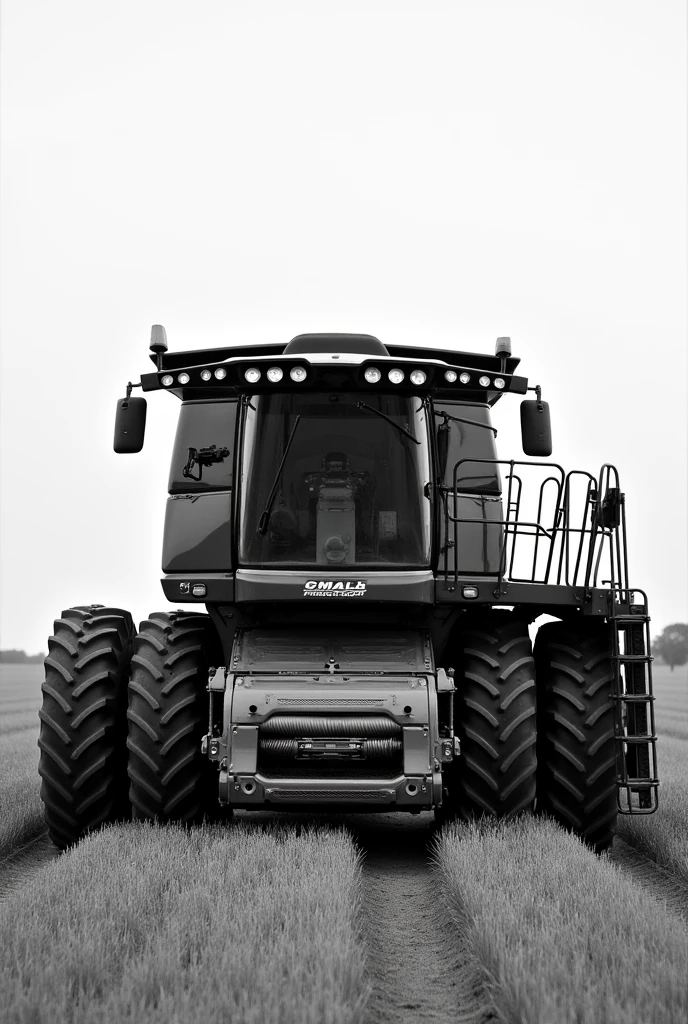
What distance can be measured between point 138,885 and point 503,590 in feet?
11.4

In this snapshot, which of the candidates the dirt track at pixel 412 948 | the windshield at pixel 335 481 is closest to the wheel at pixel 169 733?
the windshield at pixel 335 481

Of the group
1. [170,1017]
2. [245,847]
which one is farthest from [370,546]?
[170,1017]

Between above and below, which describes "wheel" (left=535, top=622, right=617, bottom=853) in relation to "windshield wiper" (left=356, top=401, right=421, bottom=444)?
below

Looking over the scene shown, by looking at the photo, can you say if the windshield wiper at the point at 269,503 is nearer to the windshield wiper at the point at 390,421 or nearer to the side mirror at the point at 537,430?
the windshield wiper at the point at 390,421

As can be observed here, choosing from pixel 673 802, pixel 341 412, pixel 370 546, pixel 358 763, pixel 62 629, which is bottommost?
pixel 673 802

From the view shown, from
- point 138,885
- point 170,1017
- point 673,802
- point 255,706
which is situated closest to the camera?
point 170,1017

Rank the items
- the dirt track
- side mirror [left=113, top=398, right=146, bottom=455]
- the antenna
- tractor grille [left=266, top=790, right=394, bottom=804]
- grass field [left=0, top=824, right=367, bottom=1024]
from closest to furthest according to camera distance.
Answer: grass field [left=0, top=824, right=367, bottom=1024] < the dirt track < tractor grille [left=266, top=790, right=394, bottom=804] < side mirror [left=113, top=398, right=146, bottom=455] < the antenna

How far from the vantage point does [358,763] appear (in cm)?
746

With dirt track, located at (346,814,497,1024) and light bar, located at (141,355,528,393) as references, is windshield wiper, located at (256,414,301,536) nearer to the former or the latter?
light bar, located at (141,355,528,393)

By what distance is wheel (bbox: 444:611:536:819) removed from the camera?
25.0 ft

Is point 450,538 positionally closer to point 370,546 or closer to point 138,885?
point 370,546

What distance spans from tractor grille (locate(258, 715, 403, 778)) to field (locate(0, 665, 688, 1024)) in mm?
526

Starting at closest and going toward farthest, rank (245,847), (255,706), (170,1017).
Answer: (170,1017) → (245,847) → (255,706)

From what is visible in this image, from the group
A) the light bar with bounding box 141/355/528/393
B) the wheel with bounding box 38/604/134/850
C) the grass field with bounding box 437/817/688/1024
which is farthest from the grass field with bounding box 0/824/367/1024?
the light bar with bounding box 141/355/528/393
